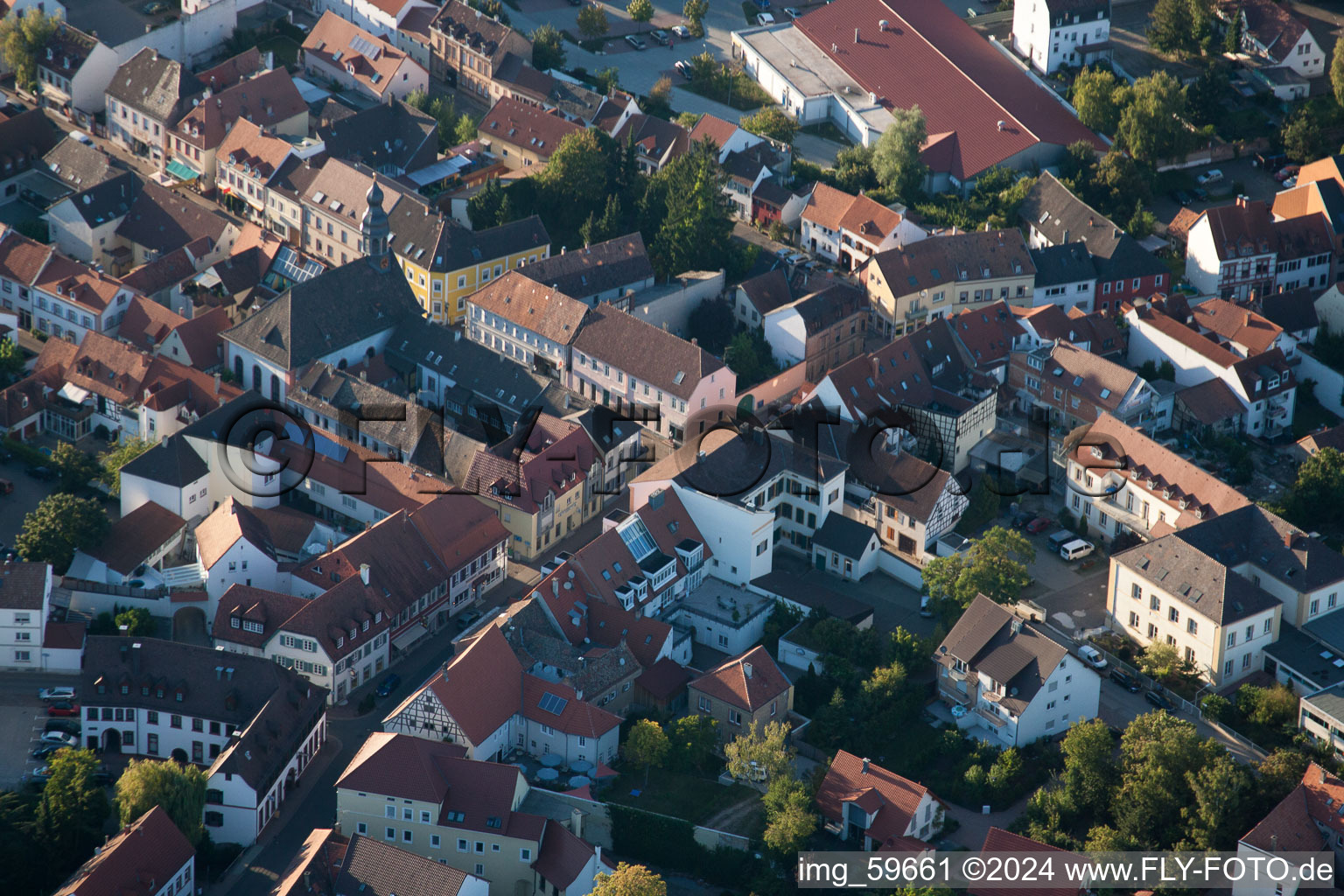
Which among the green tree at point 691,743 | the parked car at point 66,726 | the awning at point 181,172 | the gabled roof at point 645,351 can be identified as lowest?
the parked car at point 66,726

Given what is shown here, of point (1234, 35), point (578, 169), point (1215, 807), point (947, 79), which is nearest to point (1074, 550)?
point (1215, 807)

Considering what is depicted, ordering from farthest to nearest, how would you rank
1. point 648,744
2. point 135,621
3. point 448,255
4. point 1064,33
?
point 1064,33
point 448,255
point 135,621
point 648,744

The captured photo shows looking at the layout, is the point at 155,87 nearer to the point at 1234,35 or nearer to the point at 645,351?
the point at 645,351

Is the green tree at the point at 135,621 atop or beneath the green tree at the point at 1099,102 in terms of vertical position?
beneath

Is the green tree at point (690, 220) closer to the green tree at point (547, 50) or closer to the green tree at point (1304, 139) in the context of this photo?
the green tree at point (547, 50)

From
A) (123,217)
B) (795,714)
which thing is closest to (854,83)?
(123,217)

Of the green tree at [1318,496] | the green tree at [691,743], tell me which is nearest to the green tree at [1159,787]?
the green tree at [691,743]

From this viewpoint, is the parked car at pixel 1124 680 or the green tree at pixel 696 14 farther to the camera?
the green tree at pixel 696 14

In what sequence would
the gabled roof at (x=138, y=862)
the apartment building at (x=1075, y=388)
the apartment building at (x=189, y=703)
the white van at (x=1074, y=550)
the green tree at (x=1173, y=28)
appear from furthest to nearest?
the green tree at (x=1173, y=28) → the apartment building at (x=1075, y=388) → the white van at (x=1074, y=550) → the apartment building at (x=189, y=703) → the gabled roof at (x=138, y=862)
